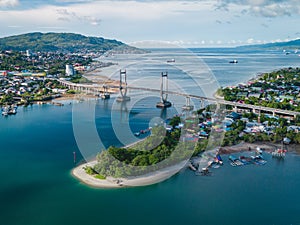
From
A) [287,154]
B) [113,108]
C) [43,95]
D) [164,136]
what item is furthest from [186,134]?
[43,95]

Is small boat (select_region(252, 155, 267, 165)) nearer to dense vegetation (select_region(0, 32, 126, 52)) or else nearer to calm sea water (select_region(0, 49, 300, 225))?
calm sea water (select_region(0, 49, 300, 225))

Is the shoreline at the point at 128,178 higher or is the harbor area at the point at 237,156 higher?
the harbor area at the point at 237,156

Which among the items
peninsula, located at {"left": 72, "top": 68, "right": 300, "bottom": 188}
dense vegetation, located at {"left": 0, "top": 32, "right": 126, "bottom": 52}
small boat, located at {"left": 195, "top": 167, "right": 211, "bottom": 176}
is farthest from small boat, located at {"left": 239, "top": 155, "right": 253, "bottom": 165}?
dense vegetation, located at {"left": 0, "top": 32, "right": 126, "bottom": 52}

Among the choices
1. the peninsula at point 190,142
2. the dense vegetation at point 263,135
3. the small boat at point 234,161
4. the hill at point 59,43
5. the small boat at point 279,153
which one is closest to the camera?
the peninsula at point 190,142

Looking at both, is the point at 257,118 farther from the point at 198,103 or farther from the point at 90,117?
the point at 90,117

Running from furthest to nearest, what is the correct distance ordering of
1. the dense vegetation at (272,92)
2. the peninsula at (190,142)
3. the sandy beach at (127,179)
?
the dense vegetation at (272,92) → the peninsula at (190,142) → the sandy beach at (127,179)

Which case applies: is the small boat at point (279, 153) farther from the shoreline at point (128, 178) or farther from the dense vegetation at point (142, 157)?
the shoreline at point (128, 178)

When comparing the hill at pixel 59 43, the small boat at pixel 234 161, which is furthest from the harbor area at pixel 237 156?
the hill at pixel 59 43

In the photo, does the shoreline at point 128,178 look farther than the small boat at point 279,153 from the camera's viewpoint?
No
